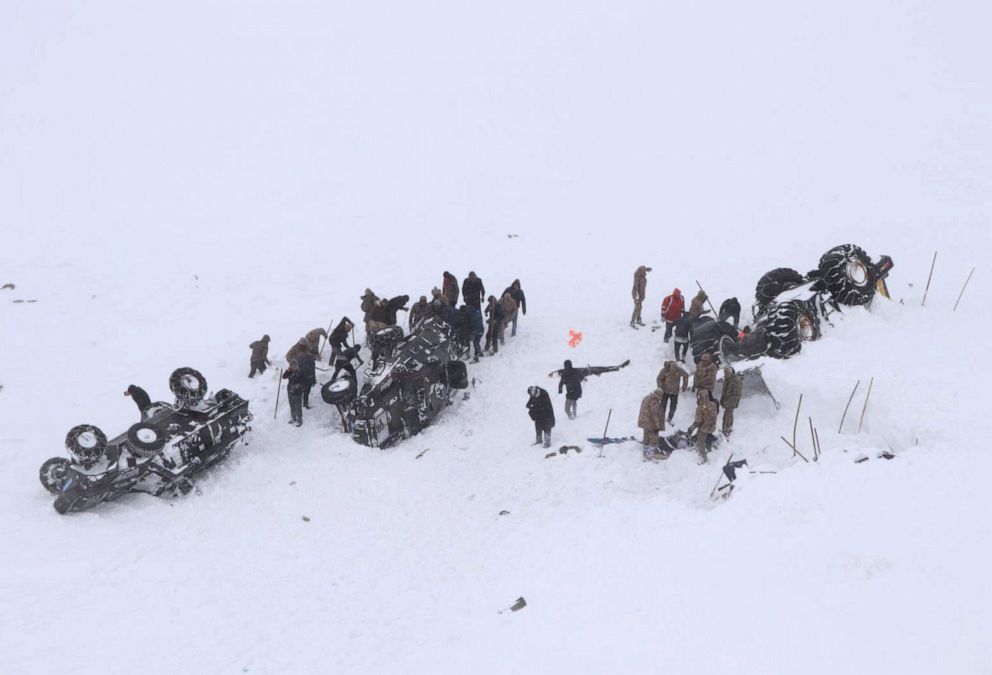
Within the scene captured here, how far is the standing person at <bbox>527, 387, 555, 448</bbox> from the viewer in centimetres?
1241

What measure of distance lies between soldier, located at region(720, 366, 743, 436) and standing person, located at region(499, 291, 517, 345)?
6081 mm

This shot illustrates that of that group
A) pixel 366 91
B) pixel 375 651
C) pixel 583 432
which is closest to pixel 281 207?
pixel 366 91

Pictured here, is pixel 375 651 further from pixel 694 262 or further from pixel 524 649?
pixel 694 262

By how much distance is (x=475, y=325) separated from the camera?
16016mm

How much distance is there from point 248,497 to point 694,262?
49.6 feet

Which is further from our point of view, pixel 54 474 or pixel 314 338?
pixel 314 338

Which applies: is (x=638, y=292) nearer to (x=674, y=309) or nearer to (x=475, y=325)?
(x=674, y=309)

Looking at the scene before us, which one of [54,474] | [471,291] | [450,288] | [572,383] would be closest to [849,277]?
[572,383]

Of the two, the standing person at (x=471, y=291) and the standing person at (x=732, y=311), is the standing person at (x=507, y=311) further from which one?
the standing person at (x=732, y=311)

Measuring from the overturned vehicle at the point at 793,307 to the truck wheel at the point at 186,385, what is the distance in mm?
9932

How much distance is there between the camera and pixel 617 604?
28.2 ft

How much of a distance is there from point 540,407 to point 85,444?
25.3 feet

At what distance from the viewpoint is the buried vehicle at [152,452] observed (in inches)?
440

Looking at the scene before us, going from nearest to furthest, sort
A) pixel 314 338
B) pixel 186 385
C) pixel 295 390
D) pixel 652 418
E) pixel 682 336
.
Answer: pixel 652 418, pixel 186 385, pixel 295 390, pixel 682 336, pixel 314 338
